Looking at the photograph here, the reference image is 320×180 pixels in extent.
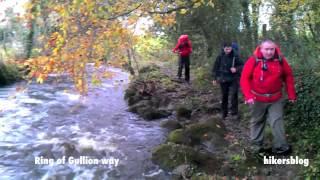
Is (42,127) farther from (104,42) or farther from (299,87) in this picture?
(299,87)

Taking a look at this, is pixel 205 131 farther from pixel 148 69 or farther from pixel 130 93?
pixel 148 69

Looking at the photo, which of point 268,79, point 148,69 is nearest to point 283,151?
point 268,79

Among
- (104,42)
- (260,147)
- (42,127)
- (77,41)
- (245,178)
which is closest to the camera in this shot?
(245,178)

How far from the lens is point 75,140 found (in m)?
11.5

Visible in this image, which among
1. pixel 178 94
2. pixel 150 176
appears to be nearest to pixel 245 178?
pixel 150 176

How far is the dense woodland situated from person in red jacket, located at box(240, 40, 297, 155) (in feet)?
2.22

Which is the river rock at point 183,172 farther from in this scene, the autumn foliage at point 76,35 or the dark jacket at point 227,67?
the dark jacket at point 227,67

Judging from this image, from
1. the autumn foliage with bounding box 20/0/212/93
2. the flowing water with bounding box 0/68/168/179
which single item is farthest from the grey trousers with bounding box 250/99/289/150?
the autumn foliage with bounding box 20/0/212/93

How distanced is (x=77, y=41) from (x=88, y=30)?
33 cm

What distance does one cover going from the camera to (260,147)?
27.6 ft

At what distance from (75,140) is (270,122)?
5.44 meters

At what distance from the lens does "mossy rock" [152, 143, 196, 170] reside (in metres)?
8.85

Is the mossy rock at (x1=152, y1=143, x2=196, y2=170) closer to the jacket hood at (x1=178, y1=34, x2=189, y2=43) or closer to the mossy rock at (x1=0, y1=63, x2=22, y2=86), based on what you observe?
the jacket hood at (x1=178, y1=34, x2=189, y2=43)

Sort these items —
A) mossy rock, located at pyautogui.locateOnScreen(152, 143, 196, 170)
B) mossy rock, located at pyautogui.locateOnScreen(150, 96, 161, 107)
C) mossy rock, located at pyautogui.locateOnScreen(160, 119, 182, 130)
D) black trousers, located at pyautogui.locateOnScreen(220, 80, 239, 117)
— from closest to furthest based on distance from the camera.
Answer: mossy rock, located at pyautogui.locateOnScreen(152, 143, 196, 170), black trousers, located at pyautogui.locateOnScreen(220, 80, 239, 117), mossy rock, located at pyautogui.locateOnScreen(160, 119, 182, 130), mossy rock, located at pyautogui.locateOnScreen(150, 96, 161, 107)
